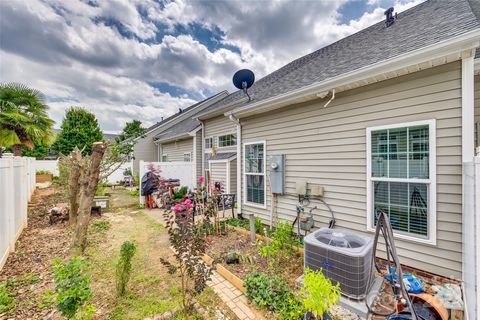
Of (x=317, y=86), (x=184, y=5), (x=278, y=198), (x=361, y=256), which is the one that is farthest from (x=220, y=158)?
(x=361, y=256)

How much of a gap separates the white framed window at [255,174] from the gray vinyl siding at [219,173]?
2.04m

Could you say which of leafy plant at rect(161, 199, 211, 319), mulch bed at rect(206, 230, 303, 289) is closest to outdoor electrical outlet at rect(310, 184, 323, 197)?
mulch bed at rect(206, 230, 303, 289)

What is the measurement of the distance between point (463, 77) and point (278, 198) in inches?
153

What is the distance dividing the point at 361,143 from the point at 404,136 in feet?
2.06

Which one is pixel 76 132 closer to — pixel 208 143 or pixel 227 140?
pixel 208 143

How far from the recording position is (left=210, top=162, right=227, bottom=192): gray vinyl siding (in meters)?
8.06

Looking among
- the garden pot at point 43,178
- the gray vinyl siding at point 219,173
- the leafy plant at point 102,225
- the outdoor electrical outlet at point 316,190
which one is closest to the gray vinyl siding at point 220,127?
the gray vinyl siding at point 219,173

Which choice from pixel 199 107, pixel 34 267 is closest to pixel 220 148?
pixel 34 267

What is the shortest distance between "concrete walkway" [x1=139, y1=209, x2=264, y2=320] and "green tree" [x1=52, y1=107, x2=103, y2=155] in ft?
67.6

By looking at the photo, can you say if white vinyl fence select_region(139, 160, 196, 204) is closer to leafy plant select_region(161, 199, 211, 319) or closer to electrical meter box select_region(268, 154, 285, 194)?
electrical meter box select_region(268, 154, 285, 194)

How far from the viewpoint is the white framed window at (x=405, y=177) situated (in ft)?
9.55

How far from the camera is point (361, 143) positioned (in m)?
3.63

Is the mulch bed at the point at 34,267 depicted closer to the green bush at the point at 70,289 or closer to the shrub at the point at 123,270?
the shrub at the point at 123,270

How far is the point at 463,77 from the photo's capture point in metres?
2.66
